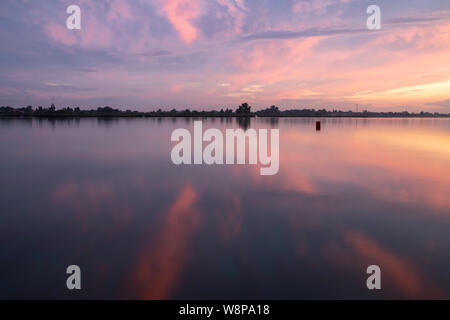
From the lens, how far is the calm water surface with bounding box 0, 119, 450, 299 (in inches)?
236

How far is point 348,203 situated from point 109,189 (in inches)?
409

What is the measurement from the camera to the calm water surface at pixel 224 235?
5996 mm

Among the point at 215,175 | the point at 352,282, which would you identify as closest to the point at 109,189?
the point at 215,175

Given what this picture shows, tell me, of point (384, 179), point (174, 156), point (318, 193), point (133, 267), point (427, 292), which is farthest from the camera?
point (174, 156)

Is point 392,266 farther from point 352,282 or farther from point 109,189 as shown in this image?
point 109,189

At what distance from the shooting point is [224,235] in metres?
8.32

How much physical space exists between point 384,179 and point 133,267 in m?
14.2

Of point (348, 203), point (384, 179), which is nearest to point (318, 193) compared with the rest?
point (348, 203)

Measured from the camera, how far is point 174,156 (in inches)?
944

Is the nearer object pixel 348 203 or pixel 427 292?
pixel 427 292

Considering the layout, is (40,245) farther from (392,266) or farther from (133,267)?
(392,266)
